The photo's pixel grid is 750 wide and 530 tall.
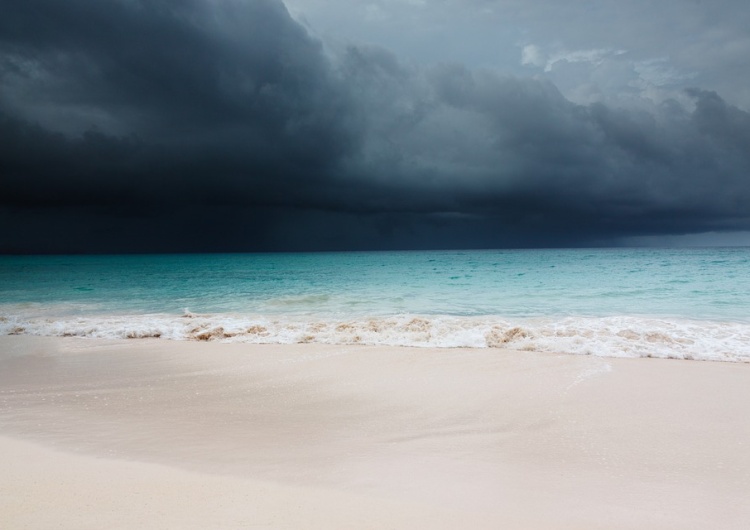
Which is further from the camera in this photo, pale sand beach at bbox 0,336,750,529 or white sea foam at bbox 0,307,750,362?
white sea foam at bbox 0,307,750,362

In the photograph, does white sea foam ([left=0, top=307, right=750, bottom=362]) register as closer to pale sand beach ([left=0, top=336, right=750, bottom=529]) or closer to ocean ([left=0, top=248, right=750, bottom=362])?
ocean ([left=0, top=248, right=750, bottom=362])

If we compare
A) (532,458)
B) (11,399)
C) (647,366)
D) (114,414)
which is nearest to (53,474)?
(114,414)

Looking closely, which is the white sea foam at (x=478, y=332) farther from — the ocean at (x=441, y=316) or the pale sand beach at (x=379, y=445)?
the pale sand beach at (x=379, y=445)

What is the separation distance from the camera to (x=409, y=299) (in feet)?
63.2

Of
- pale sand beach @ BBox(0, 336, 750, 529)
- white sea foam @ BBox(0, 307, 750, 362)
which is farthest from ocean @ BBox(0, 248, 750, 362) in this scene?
pale sand beach @ BBox(0, 336, 750, 529)

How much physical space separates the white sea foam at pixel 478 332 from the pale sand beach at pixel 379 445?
1137 mm

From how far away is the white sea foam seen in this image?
374 inches

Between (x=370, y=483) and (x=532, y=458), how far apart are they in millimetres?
1671

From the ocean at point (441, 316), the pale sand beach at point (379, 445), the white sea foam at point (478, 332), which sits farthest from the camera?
the ocean at point (441, 316)

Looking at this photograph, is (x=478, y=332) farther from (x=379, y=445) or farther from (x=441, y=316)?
(x=379, y=445)

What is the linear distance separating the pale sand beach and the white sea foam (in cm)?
114

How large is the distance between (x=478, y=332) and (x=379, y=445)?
22.8 feet

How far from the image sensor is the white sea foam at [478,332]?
951cm

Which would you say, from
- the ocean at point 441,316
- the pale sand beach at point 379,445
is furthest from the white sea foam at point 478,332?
the pale sand beach at point 379,445
